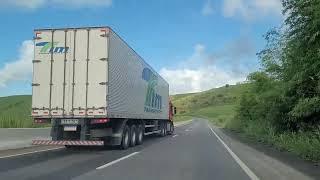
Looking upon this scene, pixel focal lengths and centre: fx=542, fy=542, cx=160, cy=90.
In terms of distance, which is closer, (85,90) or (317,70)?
(317,70)

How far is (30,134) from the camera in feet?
79.7

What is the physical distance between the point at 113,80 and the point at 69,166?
6.50 meters

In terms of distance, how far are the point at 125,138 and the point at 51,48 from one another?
17.1 feet

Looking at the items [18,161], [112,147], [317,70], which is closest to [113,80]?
[112,147]

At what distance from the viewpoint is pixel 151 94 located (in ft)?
103

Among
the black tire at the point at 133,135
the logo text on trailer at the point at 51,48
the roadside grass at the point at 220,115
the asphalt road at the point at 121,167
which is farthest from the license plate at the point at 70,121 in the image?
the roadside grass at the point at 220,115

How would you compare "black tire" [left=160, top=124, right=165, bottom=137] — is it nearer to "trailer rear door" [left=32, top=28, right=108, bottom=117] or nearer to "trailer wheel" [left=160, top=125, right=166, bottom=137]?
"trailer wheel" [left=160, top=125, right=166, bottom=137]

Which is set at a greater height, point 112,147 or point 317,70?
point 317,70

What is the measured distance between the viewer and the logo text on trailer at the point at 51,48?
21.0 m

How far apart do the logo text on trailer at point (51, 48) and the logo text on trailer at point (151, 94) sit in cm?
759

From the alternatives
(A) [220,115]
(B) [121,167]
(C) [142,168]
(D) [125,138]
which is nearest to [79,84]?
(D) [125,138]

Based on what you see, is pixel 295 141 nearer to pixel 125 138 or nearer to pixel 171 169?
pixel 125 138

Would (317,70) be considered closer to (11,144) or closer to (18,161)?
(18,161)

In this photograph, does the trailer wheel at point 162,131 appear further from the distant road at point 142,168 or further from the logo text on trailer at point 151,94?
the distant road at point 142,168
